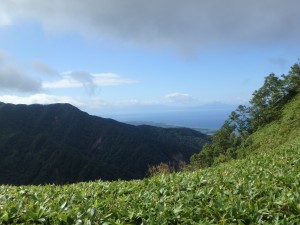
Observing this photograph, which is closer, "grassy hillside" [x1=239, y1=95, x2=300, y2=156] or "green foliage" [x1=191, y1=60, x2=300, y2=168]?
"grassy hillside" [x1=239, y1=95, x2=300, y2=156]

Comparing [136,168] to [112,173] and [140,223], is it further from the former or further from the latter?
[140,223]

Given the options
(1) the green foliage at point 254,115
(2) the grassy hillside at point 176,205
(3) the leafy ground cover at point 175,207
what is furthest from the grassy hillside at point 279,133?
(3) the leafy ground cover at point 175,207

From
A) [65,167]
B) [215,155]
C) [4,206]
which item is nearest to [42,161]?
[65,167]

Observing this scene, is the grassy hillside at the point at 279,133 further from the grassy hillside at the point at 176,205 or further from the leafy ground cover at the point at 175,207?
the leafy ground cover at the point at 175,207

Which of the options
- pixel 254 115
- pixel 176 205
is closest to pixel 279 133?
pixel 254 115

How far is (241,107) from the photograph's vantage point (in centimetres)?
6328

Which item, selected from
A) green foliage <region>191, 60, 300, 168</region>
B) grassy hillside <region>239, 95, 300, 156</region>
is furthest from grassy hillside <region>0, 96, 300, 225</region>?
green foliage <region>191, 60, 300, 168</region>

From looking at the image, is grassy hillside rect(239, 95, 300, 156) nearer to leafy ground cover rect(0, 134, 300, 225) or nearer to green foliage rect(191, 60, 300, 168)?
green foliage rect(191, 60, 300, 168)

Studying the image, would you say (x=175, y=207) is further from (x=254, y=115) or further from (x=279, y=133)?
(x=254, y=115)

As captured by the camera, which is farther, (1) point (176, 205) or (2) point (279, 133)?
(2) point (279, 133)

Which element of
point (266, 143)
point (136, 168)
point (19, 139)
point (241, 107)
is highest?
point (241, 107)

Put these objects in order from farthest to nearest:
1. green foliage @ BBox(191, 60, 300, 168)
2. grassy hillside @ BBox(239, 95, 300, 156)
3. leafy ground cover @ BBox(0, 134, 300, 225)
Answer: green foliage @ BBox(191, 60, 300, 168), grassy hillside @ BBox(239, 95, 300, 156), leafy ground cover @ BBox(0, 134, 300, 225)

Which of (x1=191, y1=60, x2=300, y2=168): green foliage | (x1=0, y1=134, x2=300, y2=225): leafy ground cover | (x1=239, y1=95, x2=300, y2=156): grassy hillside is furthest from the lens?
(x1=191, y1=60, x2=300, y2=168): green foliage

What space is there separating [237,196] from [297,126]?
35848 millimetres
